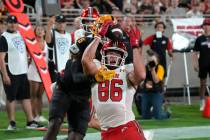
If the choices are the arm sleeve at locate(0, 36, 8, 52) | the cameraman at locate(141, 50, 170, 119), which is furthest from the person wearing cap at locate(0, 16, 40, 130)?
the cameraman at locate(141, 50, 170, 119)

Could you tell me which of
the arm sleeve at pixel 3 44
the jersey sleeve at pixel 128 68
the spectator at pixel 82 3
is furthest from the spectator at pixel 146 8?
the jersey sleeve at pixel 128 68

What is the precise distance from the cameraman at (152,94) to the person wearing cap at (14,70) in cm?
246

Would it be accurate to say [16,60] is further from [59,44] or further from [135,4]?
[135,4]

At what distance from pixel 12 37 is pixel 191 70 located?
8089 mm

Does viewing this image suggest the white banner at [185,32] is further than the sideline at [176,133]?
Yes

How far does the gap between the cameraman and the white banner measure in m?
3.04

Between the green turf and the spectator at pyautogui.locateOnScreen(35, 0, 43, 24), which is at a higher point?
the spectator at pyautogui.locateOnScreen(35, 0, 43, 24)

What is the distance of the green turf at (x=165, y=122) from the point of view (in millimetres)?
11050

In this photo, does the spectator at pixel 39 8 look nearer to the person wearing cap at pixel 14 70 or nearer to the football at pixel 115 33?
the person wearing cap at pixel 14 70

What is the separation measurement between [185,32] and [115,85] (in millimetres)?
10778

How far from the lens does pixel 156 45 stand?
1602 centimetres

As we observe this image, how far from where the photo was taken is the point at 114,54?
6281 millimetres

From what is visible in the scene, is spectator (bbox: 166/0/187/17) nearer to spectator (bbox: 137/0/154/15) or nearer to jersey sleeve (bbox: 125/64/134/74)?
spectator (bbox: 137/0/154/15)

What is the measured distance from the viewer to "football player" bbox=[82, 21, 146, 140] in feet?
20.7
